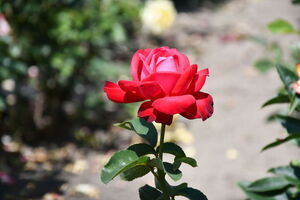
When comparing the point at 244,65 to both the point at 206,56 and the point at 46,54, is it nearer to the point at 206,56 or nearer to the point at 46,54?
the point at 206,56

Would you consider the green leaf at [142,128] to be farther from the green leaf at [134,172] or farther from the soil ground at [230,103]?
the soil ground at [230,103]

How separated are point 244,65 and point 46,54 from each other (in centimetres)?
204

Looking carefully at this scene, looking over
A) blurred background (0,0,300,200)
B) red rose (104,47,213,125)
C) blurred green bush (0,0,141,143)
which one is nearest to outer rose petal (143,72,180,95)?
red rose (104,47,213,125)

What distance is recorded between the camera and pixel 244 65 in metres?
4.67

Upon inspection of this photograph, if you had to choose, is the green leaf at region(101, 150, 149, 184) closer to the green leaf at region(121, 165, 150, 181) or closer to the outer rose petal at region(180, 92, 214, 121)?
the green leaf at region(121, 165, 150, 181)

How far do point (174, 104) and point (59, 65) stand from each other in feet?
6.85

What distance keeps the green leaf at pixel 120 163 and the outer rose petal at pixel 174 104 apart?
0.14 metres

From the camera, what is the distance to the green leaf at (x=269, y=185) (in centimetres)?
179

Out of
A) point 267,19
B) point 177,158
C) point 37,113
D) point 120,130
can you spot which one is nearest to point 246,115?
point 120,130

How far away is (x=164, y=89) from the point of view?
46.9 inches

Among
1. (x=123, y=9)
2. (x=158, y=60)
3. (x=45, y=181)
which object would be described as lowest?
(x=158, y=60)

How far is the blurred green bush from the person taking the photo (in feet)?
10.4

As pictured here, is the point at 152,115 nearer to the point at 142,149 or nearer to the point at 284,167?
the point at 142,149

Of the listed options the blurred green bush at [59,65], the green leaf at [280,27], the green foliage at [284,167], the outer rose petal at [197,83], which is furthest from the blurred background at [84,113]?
the outer rose petal at [197,83]
